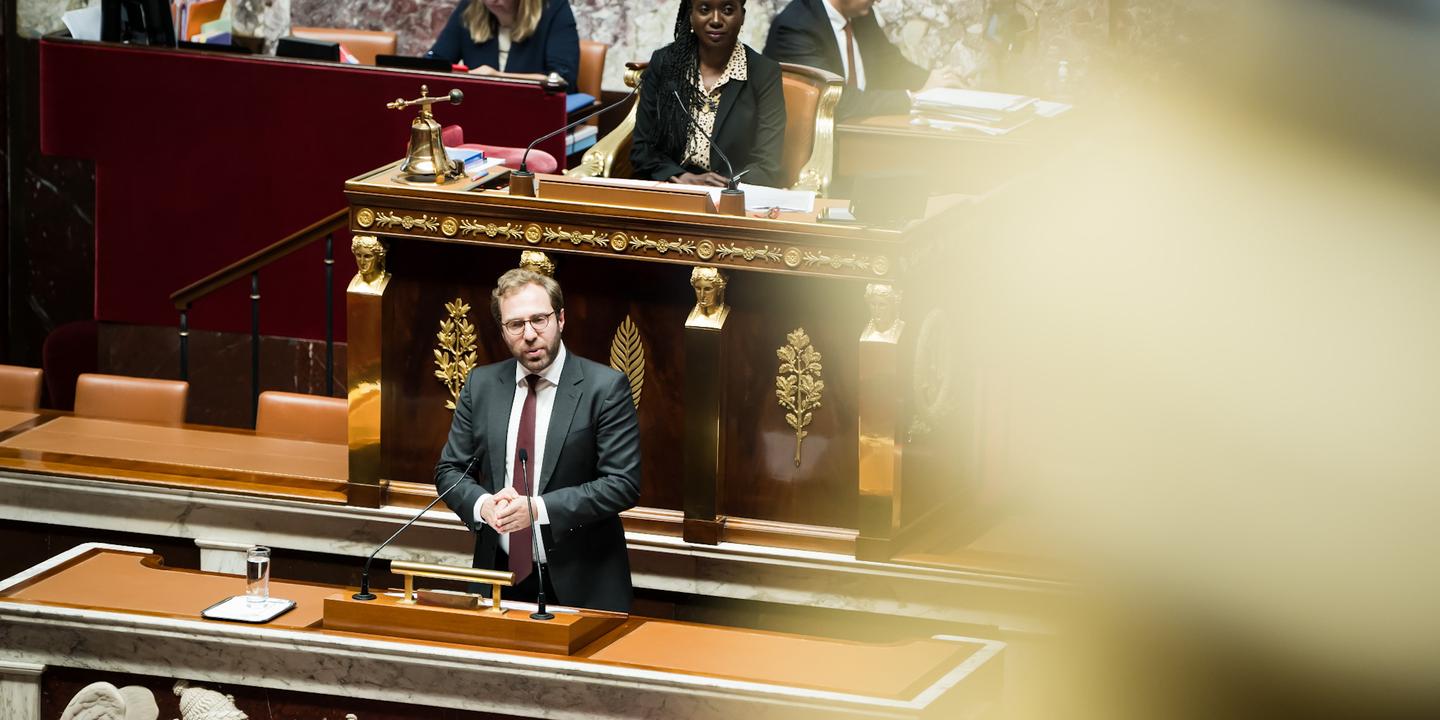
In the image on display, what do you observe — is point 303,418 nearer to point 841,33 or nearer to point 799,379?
point 799,379

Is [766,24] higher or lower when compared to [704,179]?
higher

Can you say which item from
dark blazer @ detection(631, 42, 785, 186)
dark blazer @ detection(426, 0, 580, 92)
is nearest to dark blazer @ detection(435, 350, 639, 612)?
dark blazer @ detection(631, 42, 785, 186)

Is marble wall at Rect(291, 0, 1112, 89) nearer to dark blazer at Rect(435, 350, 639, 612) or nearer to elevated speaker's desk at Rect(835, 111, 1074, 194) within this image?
elevated speaker's desk at Rect(835, 111, 1074, 194)

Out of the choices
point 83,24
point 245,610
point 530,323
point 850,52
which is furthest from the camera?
point 83,24

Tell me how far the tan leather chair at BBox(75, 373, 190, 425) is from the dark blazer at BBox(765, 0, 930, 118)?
83.2 inches

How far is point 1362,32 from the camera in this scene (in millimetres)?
3621

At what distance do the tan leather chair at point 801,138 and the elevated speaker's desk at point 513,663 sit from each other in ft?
6.13

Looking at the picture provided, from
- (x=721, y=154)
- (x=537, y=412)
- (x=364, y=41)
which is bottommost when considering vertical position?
(x=537, y=412)

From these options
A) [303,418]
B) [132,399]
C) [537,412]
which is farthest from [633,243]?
[132,399]

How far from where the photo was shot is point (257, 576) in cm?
411

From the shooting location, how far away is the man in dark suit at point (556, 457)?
13.9 ft

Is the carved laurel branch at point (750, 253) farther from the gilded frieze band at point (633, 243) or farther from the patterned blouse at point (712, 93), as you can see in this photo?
the patterned blouse at point (712, 93)

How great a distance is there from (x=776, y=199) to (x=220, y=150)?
2.70 metres

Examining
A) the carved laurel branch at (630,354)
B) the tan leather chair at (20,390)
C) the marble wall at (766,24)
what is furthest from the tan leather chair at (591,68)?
the carved laurel branch at (630,354)
